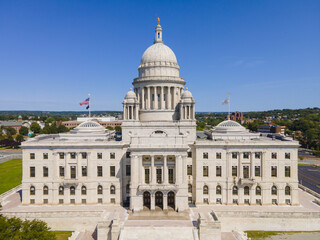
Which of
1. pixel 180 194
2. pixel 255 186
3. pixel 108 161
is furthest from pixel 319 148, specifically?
pixel 108 161

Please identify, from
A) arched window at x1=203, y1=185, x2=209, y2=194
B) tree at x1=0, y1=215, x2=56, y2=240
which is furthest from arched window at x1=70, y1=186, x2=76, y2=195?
arched window at x1=203, y1=185, x2=209, y2=194

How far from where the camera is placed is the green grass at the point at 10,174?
69625 mm

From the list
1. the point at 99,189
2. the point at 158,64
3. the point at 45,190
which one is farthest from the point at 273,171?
the point at 45,190

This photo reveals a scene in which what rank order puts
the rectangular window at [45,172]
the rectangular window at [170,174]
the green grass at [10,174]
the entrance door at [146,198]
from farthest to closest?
the green grass at [10,174]
the rectangular window at [45,172]
the entrance door at [146,198]
the rectangular window at [170,174]

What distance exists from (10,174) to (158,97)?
64888 millimetres

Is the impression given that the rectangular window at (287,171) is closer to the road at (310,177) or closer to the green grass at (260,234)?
the green grass at (260,234)

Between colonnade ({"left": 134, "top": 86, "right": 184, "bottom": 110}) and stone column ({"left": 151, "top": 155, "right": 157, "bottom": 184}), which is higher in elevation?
colonnade ({"left": 134, "top": 86, "right": 184, "bottom": 110})

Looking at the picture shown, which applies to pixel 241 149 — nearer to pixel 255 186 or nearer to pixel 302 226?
pixel 255 186

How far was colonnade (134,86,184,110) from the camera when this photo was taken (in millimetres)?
62844

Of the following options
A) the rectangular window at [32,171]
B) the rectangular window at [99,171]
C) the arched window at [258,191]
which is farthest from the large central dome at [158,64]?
the rectangular window at [32,171]

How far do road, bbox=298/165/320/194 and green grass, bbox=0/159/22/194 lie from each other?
3721 inches

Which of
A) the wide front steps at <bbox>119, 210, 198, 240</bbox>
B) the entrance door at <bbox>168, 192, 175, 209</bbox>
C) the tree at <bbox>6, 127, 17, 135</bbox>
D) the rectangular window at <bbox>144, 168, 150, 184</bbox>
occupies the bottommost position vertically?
the wide front steps at <bbox>119, 210, 198, 240</bbox>

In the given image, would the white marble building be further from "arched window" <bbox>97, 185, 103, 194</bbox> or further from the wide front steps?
the wide front steps

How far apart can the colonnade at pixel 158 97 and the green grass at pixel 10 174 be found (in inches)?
1937
